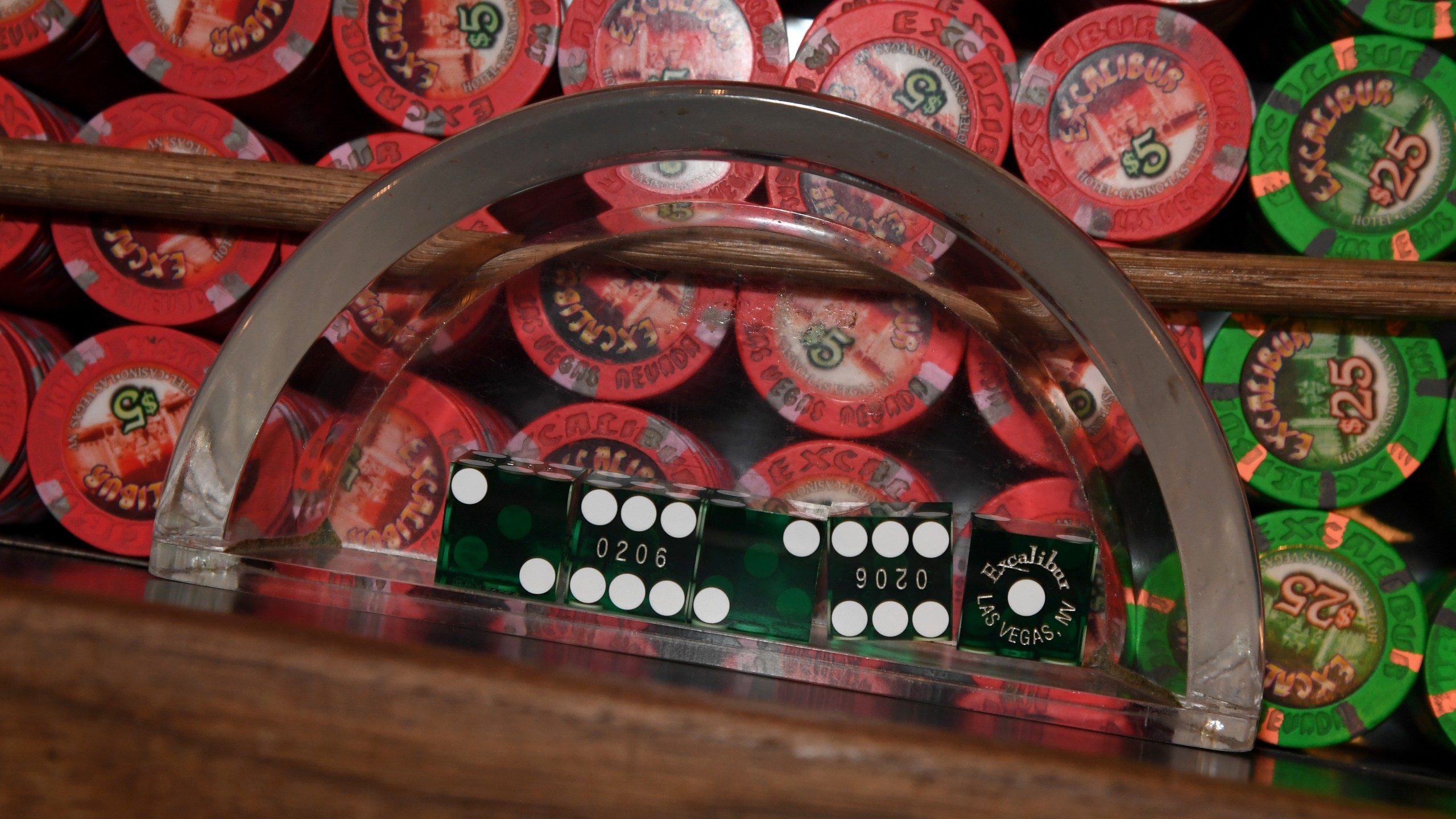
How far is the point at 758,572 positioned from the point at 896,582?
0.47ft

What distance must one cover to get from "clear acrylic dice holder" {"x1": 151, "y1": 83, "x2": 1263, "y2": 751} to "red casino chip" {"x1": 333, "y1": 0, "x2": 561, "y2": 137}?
1.04 ft

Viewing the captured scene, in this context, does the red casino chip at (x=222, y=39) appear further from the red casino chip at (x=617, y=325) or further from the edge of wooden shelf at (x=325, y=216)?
the red casino chip at (x=617, y=325)

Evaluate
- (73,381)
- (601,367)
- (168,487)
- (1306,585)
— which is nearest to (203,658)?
(168,487)

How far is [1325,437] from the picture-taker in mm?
1056

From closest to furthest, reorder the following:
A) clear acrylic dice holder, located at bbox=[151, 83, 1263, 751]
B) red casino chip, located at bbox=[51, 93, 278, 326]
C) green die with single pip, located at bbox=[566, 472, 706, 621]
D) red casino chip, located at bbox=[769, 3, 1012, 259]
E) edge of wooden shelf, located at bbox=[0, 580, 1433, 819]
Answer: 1. edge of wooden shelf, located at bbox=[0, 580, 1433, 819]
2. clear acrylic dice holder, located at bbox=[151, 83, 1263, 751]
3. green die with single pip, located at bbox=[566, 472, 706, 621]
4. red casino chip, located at bbox=[769, 3, 1012, 259]
5. red casino chip, located at bbox=[51, 93, 278, 326]

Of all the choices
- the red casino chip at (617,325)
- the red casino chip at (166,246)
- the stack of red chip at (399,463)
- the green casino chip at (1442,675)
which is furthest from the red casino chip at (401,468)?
the green casino chip at (1442,675)

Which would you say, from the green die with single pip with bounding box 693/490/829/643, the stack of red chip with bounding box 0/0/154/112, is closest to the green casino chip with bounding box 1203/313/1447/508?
the green die with single pip with bounding box 693/490/829/643

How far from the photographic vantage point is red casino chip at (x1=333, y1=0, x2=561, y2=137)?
1.06m

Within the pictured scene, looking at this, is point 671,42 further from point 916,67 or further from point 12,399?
point 12,399

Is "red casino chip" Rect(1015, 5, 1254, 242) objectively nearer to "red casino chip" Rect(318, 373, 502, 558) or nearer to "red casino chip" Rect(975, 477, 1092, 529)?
"red casino chip" Rect(975, 477, 1092, 529)

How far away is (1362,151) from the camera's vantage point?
1.05 metres

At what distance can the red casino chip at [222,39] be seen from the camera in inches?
42.9

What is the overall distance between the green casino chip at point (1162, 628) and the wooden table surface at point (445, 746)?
8 centimetres

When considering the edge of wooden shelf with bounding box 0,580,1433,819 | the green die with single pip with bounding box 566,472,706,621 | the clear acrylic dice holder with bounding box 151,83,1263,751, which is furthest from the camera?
the green die with single pip with bounding box 566,472,706,621
